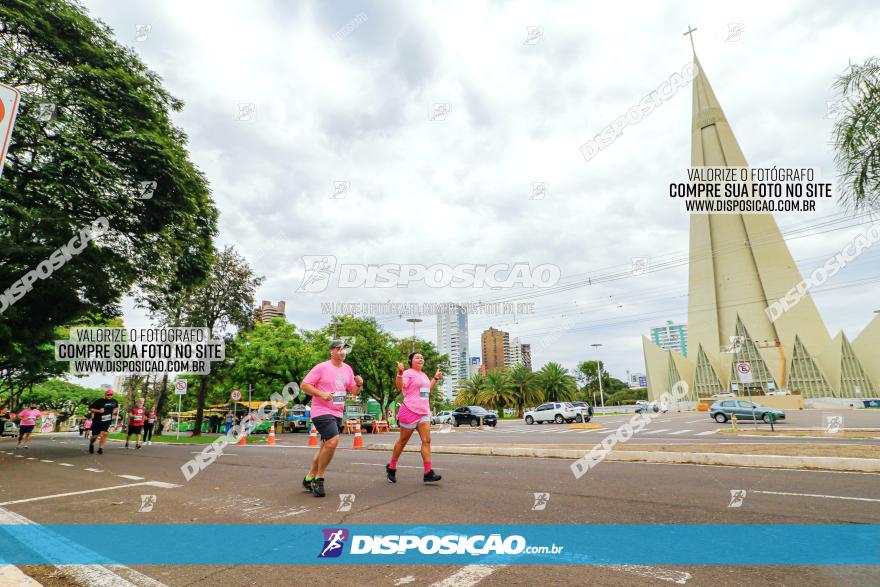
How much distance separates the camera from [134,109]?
13.7 metres

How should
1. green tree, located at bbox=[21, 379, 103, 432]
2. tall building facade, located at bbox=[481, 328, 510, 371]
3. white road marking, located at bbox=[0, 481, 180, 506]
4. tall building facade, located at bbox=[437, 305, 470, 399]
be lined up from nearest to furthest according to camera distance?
white road marking, located at bbox=[0, 481, 180, 506], green tree, located at bbox=[21, 379, 103, 432], tall building facade, located at bbox=[481, 328, 510, 371], tall building facade, located at bbox=[437, 305, 470, 399]

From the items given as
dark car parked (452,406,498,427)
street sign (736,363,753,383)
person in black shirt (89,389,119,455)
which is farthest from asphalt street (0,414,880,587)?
dark car parked (452,406,498,427)

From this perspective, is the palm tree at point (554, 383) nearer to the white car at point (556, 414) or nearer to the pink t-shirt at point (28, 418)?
the white car at point (556, 414)

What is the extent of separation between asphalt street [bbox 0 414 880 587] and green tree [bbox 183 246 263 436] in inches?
730

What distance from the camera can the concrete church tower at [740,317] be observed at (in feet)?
209

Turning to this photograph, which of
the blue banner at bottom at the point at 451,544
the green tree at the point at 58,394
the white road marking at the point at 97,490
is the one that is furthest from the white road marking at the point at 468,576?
the green tree at the point at 58,394

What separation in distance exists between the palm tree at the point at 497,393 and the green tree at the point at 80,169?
5023cm

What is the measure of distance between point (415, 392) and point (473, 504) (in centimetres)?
210

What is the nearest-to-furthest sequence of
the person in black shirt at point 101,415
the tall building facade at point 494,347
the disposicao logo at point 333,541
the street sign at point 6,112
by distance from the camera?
1. the street sign at point 6,112
2. the disposicao logo at point 333,541
3. the person in black shirt at point 101,415
4. the tall building facade at point 494,347

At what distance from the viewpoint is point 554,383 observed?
59906mm

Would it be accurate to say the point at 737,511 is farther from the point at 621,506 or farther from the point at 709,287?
the point at 709,287

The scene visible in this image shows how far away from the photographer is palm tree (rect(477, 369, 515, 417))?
199 feet

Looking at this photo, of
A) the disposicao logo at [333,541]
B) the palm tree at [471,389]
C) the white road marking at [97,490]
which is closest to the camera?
the disposicao logo at [333,541]

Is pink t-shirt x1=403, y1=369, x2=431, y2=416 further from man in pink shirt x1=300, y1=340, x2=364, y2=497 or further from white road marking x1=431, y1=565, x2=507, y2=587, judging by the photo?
white road marking x1=431, y1=565, x2=507, y2=587
